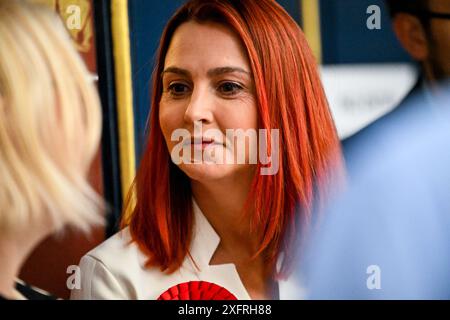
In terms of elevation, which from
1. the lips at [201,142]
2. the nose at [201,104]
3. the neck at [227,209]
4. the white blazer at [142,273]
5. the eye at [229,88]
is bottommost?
the white blazer at [142,273]

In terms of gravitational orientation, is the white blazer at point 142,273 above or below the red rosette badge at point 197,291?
above

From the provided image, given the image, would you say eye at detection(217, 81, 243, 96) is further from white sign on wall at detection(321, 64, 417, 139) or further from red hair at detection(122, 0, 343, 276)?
white sign on wall at detection(321, 64, 417, 139)

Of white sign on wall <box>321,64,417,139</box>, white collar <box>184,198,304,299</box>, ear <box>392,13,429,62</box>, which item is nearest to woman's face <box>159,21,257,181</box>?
white collar <box>184,198,304,299</box>

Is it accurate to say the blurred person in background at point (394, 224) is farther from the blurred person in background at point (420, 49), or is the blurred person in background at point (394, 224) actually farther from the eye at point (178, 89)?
the eye at point (178, 89)

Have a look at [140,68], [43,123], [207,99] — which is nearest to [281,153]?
[207,99]

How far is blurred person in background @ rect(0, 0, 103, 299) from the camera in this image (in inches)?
93.3

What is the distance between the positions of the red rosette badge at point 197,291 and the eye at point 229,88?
57cm

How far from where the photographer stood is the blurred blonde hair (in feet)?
7.77

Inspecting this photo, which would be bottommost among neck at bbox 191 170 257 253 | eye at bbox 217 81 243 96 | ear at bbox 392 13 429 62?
neck at bbox 191 170 257 253

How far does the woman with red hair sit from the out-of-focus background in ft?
0.13

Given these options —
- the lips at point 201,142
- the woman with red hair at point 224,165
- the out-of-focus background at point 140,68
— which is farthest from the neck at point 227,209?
the out-of-focus background at point 140,68

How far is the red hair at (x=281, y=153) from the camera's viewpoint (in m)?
2.38

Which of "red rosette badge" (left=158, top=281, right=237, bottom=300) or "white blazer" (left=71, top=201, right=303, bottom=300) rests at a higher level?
"white blazer" (left=71, top=201, right=303, bottom=300)

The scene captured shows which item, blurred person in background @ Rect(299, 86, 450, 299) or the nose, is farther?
blurred person in background @ Rect(299, 86, 450, 299)
